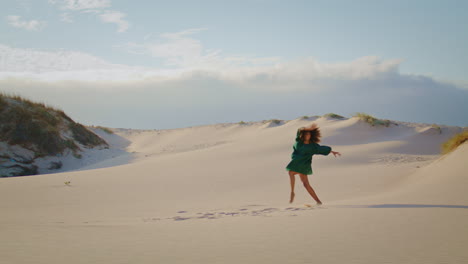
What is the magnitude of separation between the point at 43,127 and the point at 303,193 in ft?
40.0

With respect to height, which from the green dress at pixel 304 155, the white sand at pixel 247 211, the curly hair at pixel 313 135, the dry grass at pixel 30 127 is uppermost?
the dry grass at pixel 30 127

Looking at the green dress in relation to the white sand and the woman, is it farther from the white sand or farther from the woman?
the white sand

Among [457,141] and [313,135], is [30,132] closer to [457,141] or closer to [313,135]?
[313,135]

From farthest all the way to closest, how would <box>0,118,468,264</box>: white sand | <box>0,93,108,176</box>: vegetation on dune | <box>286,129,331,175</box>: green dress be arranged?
<box>0,93,108,176</box>: vegetation on dune < <box>286,129,331,175</box>: green dress < <box>0,118,468,264</box>: white sand

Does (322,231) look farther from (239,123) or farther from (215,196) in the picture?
(239,123)

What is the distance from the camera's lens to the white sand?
2.47m

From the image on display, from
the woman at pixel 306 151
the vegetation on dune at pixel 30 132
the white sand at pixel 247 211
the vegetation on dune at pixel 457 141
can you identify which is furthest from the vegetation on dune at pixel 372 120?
the vegetation on dune at pixel 30 132

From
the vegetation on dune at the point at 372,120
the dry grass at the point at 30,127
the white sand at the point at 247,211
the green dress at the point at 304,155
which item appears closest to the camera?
the white sand at the point at 247,211

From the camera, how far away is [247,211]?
4.86 m

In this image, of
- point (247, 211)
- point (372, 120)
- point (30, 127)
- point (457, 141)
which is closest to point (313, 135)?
point (247, 211)

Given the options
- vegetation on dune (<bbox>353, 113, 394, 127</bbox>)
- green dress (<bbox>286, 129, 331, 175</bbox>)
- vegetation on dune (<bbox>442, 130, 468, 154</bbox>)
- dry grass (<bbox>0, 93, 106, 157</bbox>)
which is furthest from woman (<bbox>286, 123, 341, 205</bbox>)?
dry grass (<bbox>0, 93, 106, 157</bbox>)

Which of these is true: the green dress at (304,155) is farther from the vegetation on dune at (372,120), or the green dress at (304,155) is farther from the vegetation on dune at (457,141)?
the vegetation on dune at (372,120)

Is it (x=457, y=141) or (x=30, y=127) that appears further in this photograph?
(x=30, y=127)

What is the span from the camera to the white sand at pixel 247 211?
2.47m
